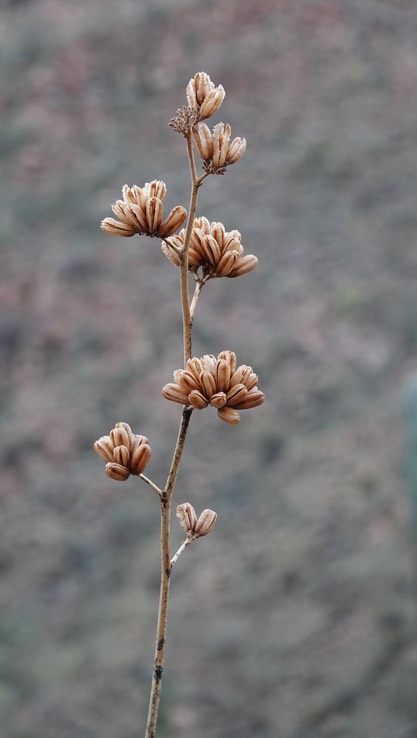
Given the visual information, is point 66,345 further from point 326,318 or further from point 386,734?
point 386,734

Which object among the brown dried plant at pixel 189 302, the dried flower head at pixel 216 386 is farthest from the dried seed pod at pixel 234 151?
the dried flower head at pixel 216 386

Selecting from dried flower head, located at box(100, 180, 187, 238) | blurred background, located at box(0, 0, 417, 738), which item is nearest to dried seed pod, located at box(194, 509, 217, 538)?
dried flower head, located at box(100, 180, 187, 238)

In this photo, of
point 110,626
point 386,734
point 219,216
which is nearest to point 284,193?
point 219,216

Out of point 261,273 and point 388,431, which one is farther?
point 261,273

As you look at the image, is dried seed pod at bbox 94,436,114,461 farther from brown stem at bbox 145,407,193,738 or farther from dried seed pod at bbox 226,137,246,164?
dried seed pod at bbox 226,137,246,164

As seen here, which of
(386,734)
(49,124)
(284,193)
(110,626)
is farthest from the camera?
(49,124)

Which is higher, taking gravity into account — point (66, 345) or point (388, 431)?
point (66, 345)
